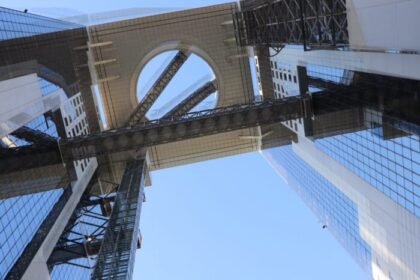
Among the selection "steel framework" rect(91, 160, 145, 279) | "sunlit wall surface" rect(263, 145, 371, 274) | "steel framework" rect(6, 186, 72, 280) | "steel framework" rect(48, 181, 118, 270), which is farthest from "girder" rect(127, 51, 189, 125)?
"steel framework" rect(6, 186, 72, 280)

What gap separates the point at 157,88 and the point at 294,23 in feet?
87.3

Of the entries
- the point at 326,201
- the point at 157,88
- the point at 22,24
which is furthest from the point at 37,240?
the point at 326,201

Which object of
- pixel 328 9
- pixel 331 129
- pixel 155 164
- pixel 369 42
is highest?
pixel 328 9

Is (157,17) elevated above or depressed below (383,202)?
above

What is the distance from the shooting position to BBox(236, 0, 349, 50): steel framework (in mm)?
29808

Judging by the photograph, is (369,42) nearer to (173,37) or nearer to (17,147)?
(17,147)

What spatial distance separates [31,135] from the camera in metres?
36.7

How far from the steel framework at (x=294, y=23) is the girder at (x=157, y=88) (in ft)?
29.3

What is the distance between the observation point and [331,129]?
42.6m

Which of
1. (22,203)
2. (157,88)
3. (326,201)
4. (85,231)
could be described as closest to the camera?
(22,203)

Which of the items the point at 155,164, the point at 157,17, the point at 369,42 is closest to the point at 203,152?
the point at 155,164

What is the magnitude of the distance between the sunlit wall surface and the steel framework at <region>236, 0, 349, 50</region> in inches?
615

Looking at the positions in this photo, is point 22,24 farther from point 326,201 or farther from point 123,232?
point 326,201

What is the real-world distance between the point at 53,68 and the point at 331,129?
1040 inches
